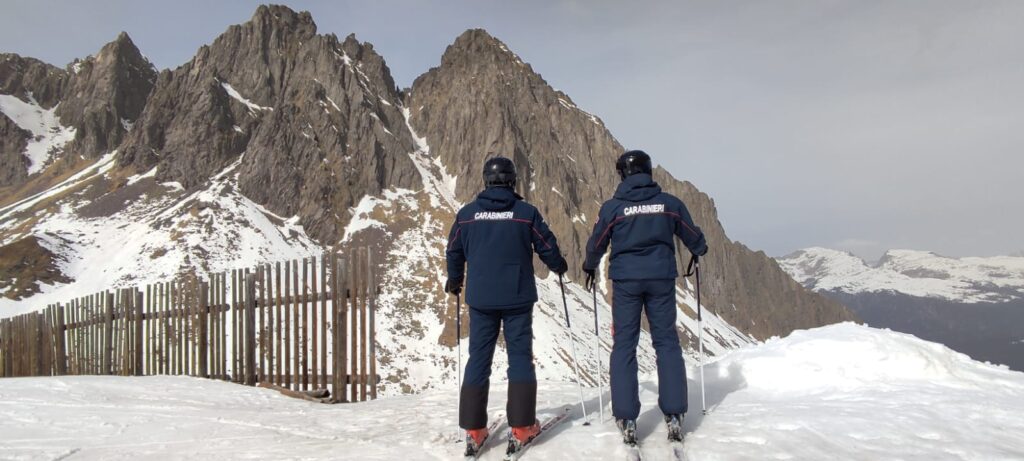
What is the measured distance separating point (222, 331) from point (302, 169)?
62354 mm

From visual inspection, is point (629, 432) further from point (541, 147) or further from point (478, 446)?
point (541, 147)

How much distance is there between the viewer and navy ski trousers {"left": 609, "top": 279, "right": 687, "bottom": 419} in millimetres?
4781

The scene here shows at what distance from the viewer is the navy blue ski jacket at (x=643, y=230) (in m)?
5.00

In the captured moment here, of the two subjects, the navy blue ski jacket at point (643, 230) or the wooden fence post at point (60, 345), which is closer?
the navy blue ski jacket at point (643, 230)

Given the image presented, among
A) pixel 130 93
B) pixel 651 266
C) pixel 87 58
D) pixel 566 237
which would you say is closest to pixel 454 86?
pixel 566 237

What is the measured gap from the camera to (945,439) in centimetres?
435

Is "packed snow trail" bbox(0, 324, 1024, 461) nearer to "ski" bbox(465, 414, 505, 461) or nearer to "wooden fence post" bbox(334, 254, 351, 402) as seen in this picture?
"ski" bbox(465, 414, 505, 461)

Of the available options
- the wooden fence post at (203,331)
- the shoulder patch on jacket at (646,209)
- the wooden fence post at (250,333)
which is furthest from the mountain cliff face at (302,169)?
the shoulder patch on jacket at (646,209)

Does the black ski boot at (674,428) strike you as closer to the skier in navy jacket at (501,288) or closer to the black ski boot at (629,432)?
the black ski boot at (629,432)

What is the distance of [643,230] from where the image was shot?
504 cm

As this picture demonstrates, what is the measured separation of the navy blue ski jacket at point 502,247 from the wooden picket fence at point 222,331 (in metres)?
4.18

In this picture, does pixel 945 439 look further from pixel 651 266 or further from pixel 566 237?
pixel 566 237

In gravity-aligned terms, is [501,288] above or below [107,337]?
above

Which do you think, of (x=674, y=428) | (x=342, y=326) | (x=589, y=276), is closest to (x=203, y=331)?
(x=342, y=326)
